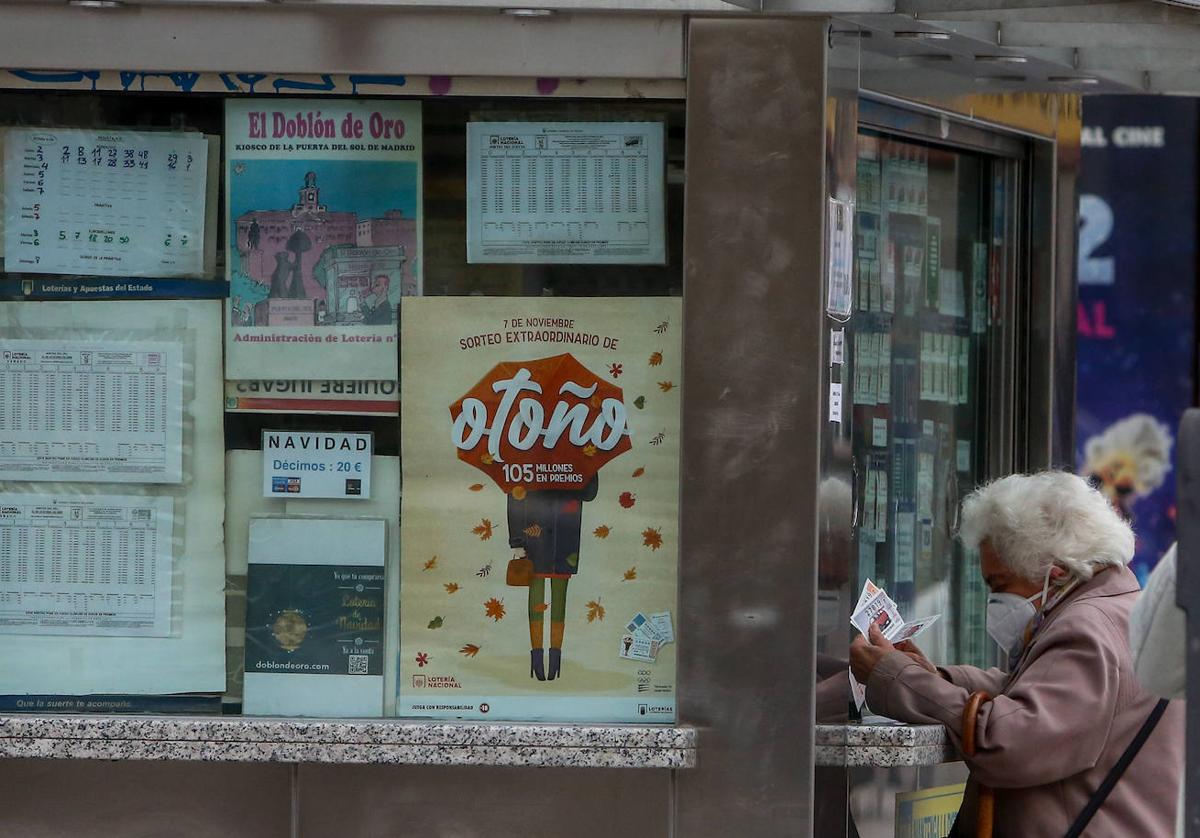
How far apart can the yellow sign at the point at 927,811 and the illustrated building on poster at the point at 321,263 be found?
6.67 ft

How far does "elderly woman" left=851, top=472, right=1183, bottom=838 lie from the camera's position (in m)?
3.71

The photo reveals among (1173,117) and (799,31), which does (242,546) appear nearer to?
(799,31)

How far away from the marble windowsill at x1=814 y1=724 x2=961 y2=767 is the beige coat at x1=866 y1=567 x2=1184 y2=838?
0.06 metres

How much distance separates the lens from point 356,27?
12.7 feet

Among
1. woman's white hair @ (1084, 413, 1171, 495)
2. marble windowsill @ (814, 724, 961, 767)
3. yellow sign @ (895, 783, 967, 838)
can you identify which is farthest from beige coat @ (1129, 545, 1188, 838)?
woman's white hair @ (1084, 413, 1171, 495)

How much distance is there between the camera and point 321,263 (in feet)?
13.1

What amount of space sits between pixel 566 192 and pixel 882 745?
62.2 inches

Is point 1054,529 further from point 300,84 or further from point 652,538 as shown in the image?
point 300,84

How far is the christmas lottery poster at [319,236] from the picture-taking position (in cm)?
397

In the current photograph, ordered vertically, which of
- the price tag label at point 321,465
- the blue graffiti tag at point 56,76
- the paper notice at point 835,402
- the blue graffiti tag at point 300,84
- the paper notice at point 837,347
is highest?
the blue graffiti tag at point 56,76

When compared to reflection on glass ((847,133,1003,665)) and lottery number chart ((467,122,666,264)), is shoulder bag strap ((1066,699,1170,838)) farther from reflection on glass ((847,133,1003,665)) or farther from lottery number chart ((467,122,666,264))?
lottery number chart ((467,122,666,264))

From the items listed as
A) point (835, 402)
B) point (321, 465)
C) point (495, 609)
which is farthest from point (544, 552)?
point (835, 402)

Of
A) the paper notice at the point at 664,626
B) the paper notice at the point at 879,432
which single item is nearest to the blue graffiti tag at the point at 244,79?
the paper notice at the point at 664,626

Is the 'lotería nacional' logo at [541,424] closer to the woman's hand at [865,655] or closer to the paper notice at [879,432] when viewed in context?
the woman's hand at [865,655]
